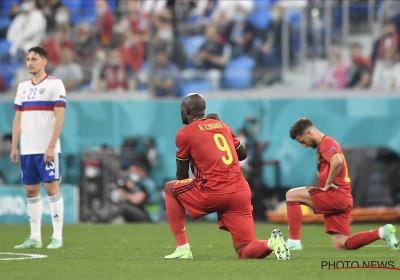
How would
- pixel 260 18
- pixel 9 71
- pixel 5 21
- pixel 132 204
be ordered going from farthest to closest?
pixel 5 21
pixel 9 71
pixel 260 18
pixel 132 204

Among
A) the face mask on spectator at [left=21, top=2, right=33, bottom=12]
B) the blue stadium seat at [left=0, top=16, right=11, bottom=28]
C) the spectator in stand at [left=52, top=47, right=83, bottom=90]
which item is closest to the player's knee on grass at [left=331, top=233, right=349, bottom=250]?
the spectator in stand at [left=52, top=47, right=83, bottom=90]

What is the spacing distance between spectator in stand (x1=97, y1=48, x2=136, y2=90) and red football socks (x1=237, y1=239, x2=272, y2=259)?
11.5 m

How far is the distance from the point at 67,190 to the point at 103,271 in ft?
34.9

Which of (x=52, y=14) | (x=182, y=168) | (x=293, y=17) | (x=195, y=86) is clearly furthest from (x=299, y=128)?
(x=52, y=14)

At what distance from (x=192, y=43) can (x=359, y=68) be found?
3.67m

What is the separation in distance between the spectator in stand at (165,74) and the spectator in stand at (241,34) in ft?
4.53

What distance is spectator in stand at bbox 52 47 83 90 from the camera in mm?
19406

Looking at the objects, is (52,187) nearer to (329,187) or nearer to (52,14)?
(329,187)

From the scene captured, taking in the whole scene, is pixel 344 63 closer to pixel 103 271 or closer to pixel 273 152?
pixel 273 152

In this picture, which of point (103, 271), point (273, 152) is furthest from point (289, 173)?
point (103, 271)

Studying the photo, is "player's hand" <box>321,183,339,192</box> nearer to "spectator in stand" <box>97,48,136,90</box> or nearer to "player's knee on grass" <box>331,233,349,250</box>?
"player's knee on grass" <box>331,233,349,250</box>

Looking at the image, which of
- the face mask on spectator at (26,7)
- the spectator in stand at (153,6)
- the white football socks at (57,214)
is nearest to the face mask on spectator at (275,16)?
the spectator in stand at (153,6)

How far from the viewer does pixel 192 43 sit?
18969 millimetres

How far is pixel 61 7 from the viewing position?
65.9ft
